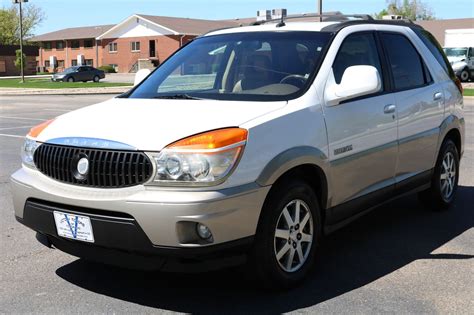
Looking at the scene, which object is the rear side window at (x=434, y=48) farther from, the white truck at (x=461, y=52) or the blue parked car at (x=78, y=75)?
the blue parked car at (x=78, y=75)

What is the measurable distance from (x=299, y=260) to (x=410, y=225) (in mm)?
2011

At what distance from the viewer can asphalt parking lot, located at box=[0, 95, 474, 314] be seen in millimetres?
3779

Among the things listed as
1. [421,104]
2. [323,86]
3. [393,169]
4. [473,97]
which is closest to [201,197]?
[323,86]

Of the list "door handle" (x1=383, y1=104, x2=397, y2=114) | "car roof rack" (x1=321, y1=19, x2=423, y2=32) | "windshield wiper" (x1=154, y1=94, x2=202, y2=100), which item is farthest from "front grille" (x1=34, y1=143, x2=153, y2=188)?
"door handle" (x1=383, y1=104, x2=397, y2=114)

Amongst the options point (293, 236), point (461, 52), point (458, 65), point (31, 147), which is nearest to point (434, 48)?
point (293, 236)

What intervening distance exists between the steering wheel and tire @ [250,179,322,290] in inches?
30.4

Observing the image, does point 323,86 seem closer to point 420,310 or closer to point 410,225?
point 420,310

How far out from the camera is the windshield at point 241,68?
4.39m

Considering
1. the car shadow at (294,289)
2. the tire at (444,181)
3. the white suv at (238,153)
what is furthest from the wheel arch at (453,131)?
the car shadow at (294,289)

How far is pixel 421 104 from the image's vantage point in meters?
5.44

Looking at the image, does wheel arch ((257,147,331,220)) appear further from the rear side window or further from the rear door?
the rear side window

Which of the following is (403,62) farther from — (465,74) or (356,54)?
(465,74)

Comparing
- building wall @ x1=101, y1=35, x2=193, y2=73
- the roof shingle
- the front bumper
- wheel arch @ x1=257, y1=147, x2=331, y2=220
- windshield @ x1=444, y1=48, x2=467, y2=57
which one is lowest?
the front bumper

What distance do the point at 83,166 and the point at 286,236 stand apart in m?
1.41
